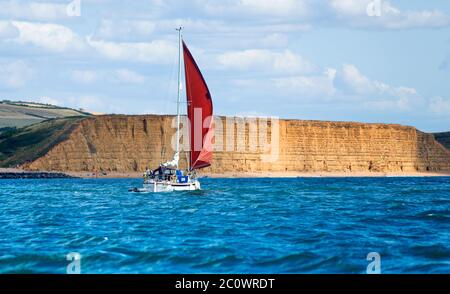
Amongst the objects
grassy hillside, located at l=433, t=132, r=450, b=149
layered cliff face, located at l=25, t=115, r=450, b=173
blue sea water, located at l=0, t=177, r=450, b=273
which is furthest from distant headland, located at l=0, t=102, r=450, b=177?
blue sea water, located at l=0, t=177, r=450, b=273

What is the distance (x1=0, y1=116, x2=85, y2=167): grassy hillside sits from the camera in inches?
5571

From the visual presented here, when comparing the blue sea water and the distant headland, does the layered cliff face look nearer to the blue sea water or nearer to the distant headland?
the distant headland

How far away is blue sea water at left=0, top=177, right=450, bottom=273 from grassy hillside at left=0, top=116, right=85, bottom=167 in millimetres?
89564

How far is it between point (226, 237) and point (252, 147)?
366 feet

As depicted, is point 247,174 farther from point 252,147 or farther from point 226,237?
point 226,237

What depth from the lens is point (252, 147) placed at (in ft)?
472

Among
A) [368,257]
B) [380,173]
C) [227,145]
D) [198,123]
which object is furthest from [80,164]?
[368,257]

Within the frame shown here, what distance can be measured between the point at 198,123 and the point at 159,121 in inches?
3143

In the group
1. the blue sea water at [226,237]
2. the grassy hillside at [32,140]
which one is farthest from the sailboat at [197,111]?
the grassy hillside at [32,140]

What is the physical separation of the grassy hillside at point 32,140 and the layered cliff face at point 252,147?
145 inches

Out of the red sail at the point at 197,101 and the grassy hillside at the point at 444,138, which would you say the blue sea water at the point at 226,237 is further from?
the grassy hillside at the point at 444,138

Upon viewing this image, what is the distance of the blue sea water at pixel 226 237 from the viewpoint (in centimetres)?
2564

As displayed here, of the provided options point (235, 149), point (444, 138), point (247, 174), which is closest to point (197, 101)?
point (235, 149)

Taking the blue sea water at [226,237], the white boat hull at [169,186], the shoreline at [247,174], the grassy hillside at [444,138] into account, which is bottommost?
the blue sea water at [226,237]
